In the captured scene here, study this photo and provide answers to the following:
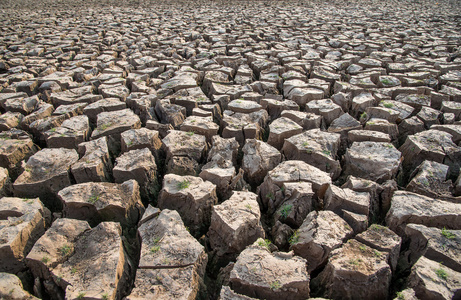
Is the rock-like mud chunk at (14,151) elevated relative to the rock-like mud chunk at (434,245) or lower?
lower

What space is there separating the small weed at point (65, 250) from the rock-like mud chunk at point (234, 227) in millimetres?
896

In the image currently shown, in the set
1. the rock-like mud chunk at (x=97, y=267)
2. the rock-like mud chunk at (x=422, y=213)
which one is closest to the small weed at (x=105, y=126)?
the rock-like mud chunk at (x=97, y=267)

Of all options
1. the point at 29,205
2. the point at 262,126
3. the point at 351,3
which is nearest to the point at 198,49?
the point at 262,126

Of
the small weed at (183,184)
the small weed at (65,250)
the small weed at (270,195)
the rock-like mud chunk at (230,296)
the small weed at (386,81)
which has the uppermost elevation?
the small weed at (386,81)

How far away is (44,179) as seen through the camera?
2387mm

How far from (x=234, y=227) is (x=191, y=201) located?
45 cm

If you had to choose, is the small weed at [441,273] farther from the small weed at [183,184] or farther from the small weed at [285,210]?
the small weed at [183,184]

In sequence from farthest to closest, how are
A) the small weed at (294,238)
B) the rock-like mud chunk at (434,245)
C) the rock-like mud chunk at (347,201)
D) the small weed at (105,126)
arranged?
the small weed at (105,126), the rock-like mud chunk at (347,201), the small weed at (294,238), the rock-like mud chunk at (434,245)

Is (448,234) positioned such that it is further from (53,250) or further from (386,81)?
(386,81)

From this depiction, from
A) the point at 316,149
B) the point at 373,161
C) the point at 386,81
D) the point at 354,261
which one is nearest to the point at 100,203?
the point at 354,261

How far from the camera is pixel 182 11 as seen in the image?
9906 millimetres

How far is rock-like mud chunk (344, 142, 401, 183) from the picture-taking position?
8.14 ft

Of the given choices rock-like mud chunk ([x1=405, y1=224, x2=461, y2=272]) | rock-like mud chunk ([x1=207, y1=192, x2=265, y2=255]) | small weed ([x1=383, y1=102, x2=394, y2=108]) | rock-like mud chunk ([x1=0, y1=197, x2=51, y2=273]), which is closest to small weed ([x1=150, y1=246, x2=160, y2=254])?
→ rock-like mud chunk ([x1=207, y1=192, x2=265, y2=255])

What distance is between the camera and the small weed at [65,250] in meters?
1.80
